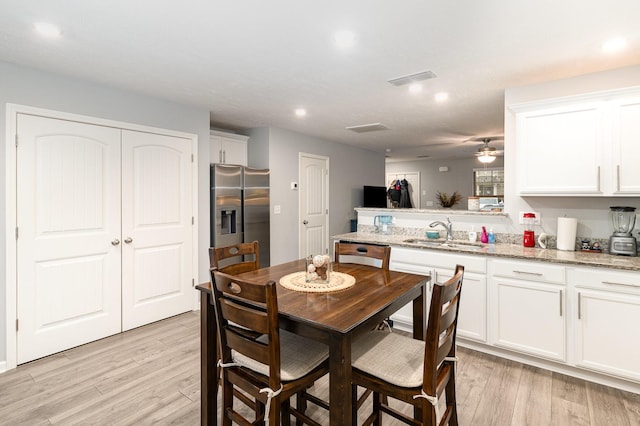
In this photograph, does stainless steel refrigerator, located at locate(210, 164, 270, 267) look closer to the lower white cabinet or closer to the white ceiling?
the white ceiling

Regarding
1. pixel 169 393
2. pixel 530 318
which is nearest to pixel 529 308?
pixel 530 318

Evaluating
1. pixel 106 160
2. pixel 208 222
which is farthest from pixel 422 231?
pixel 106 160

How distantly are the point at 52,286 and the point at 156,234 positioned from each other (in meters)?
0.95

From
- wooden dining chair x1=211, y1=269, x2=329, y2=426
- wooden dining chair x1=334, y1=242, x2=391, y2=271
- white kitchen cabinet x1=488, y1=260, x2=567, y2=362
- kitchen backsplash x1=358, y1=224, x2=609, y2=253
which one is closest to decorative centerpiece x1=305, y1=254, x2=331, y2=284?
wooden dining chair x1=211, y1=269, x2=329, y2=426

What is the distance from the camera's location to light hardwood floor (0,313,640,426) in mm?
2008

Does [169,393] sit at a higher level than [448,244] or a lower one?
lower

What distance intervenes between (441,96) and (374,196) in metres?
3.73

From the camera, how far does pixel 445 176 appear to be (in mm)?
9039

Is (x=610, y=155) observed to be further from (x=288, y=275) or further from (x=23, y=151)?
(x=23, y=151)

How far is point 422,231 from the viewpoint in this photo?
3.78 meters

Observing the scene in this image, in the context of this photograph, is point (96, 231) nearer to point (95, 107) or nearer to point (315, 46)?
point (95, 107)

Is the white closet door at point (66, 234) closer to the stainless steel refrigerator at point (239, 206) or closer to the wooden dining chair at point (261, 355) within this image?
the stainless steel refrigerator at point (239, 206)

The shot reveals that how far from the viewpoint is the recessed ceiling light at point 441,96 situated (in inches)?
134

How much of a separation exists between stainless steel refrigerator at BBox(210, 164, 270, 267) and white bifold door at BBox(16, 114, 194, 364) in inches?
13.8
